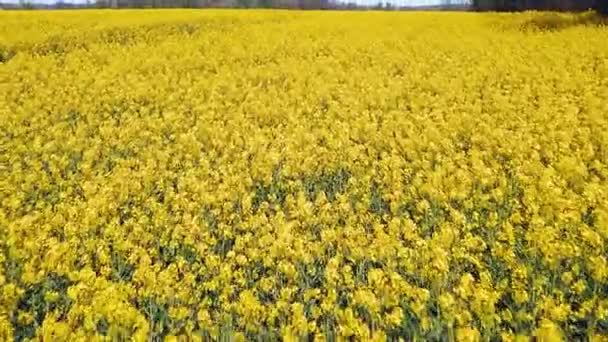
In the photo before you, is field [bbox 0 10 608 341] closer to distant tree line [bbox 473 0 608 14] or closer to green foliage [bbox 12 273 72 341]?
green foliage [bbox 12 273 72 341]

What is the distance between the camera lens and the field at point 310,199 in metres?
3.71

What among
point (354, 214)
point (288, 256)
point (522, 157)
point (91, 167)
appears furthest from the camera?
point (91, 167)

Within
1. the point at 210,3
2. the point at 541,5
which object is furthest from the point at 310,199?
the point at 210,3

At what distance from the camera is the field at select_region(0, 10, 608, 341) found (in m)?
3.71

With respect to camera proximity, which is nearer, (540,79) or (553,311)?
(553,311)

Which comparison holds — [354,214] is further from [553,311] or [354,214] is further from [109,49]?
[109,49]

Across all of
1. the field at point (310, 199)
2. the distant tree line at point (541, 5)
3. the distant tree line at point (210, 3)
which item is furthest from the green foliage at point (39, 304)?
the distant tree line at point (210, 3)

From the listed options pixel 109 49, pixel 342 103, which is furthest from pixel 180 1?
pixel 342 103

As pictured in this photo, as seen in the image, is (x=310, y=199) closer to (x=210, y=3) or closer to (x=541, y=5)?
(x=541, y=5)

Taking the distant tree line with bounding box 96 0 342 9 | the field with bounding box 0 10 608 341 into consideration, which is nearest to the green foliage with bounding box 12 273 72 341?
the field with bounding box 0 10 608 341

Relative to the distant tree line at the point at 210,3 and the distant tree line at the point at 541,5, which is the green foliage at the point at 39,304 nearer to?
the distant tree line at the point at 541,5

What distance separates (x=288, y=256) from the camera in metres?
4.51

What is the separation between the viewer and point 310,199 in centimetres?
639

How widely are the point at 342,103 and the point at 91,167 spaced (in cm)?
434
